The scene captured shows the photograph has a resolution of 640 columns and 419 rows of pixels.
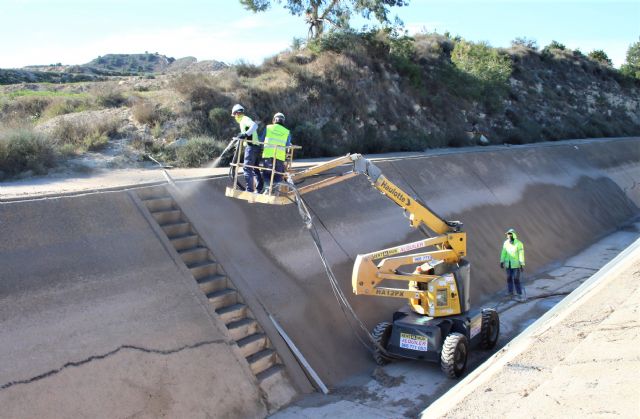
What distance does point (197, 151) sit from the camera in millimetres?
17094

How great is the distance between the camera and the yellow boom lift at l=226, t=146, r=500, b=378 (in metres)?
10.5

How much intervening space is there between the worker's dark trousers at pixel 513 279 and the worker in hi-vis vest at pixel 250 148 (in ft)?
25.5

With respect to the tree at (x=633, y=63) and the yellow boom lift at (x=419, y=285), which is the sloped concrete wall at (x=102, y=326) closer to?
the yellow boom lift at (x=419, y=285)

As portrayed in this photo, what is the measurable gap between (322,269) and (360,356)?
2.14 m

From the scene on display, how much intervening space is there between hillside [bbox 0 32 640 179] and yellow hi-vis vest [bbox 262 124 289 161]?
6891 millimetres

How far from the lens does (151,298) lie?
9516mm

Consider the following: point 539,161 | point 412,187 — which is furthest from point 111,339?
point 539,161

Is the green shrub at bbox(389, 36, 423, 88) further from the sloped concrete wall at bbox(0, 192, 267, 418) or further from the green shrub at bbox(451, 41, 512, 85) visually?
the sloped concrete wall at bbox(0, 192, 267, 418)

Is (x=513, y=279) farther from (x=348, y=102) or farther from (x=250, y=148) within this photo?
(x=348, y=102)

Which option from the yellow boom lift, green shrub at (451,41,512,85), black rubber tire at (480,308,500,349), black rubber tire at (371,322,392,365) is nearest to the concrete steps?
→ the yellow boom lift

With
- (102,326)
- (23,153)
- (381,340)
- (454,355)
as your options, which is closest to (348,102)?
(23,153)

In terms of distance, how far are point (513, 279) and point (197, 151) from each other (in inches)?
373

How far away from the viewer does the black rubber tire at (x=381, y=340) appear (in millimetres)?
11102

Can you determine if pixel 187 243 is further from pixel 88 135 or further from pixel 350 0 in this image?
pixel 350 0
